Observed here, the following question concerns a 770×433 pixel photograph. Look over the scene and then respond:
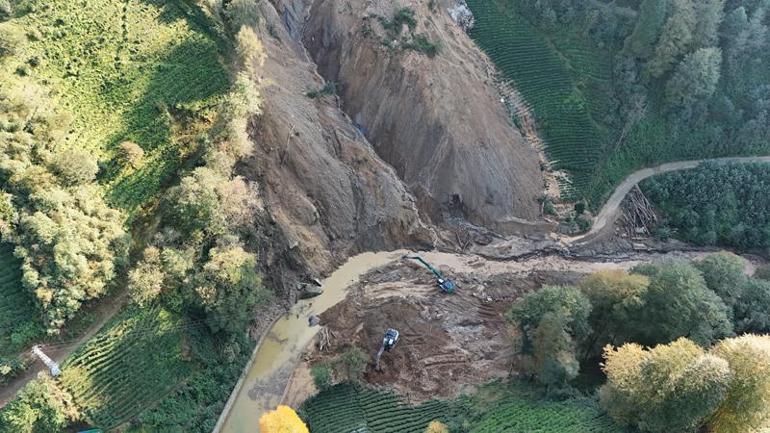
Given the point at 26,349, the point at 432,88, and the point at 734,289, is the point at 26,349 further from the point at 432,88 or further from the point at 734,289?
the point at 734,289

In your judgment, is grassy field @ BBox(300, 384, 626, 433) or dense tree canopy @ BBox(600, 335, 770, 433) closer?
dense tree canopy @ BBox(600, 335, 770, 433)

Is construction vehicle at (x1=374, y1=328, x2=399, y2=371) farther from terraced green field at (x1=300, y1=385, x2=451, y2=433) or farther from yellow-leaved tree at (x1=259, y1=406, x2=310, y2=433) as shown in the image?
yellow-leaved tree at (x1=259, y1=406, x2=310, y2=433)

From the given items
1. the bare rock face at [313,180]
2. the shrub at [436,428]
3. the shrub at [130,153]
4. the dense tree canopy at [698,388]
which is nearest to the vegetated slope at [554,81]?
the bare rock face at [313,180]

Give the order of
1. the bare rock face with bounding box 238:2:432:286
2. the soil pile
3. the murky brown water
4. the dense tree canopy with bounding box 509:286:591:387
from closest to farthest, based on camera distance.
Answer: the dense tree canopy with bounding box 509:286:591:387
the murky brown water
the soil pile
the bare rock face with bounding box 238:2:432:286

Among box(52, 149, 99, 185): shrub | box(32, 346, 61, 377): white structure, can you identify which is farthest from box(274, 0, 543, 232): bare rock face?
box(32, 346, 61, 377): white structure

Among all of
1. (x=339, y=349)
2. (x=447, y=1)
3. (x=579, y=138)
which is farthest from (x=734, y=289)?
(x=447, y=1)

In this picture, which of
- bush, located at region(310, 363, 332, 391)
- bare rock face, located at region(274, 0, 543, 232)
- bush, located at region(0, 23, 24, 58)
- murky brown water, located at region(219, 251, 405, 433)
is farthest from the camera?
bare rock face, located at region(274, 0, 543, 232)
